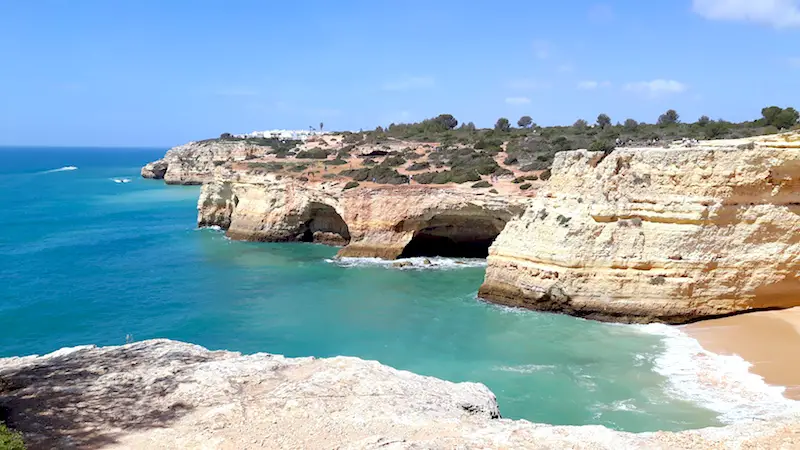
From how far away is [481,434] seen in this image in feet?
19.4

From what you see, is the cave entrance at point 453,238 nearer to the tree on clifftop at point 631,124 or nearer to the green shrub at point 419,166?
the green shrub at point 419,166

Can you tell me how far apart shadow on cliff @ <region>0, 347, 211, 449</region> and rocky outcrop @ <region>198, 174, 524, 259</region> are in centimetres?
1791

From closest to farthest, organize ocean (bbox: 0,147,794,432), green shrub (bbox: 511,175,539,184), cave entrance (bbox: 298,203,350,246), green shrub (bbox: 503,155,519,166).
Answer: ocean (bbox: 0,147,794,432) < green shrub (bbox: 511,175,539,184) < green shrub (bbox: 503,155,519,166) < cave entrance (bbox: 298,203,350,246)

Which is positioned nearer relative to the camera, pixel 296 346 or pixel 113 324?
pixel 296 346

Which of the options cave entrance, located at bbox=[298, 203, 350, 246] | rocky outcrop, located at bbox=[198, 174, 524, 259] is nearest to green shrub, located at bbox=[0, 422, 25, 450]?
rocky outcrop, located at bbox=[198, 174, 524, 259]

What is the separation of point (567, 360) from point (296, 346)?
279 inches

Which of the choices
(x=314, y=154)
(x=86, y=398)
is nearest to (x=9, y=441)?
(x=86, y=398)

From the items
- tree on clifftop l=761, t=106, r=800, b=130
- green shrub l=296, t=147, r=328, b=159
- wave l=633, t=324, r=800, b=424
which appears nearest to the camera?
wave l=633, t=324, r=800, b=424

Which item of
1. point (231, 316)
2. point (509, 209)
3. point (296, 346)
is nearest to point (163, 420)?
point (296, 346)

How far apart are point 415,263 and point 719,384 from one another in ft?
48.1

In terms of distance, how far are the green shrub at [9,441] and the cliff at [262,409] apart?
1.65ft

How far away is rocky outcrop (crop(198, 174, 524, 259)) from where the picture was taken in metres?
25.3

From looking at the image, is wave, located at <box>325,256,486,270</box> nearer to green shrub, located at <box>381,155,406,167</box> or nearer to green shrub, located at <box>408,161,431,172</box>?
green shrub, located at <box>408,161,431,172</box>

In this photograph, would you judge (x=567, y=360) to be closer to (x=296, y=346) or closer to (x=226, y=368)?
(x=296, y=346)
